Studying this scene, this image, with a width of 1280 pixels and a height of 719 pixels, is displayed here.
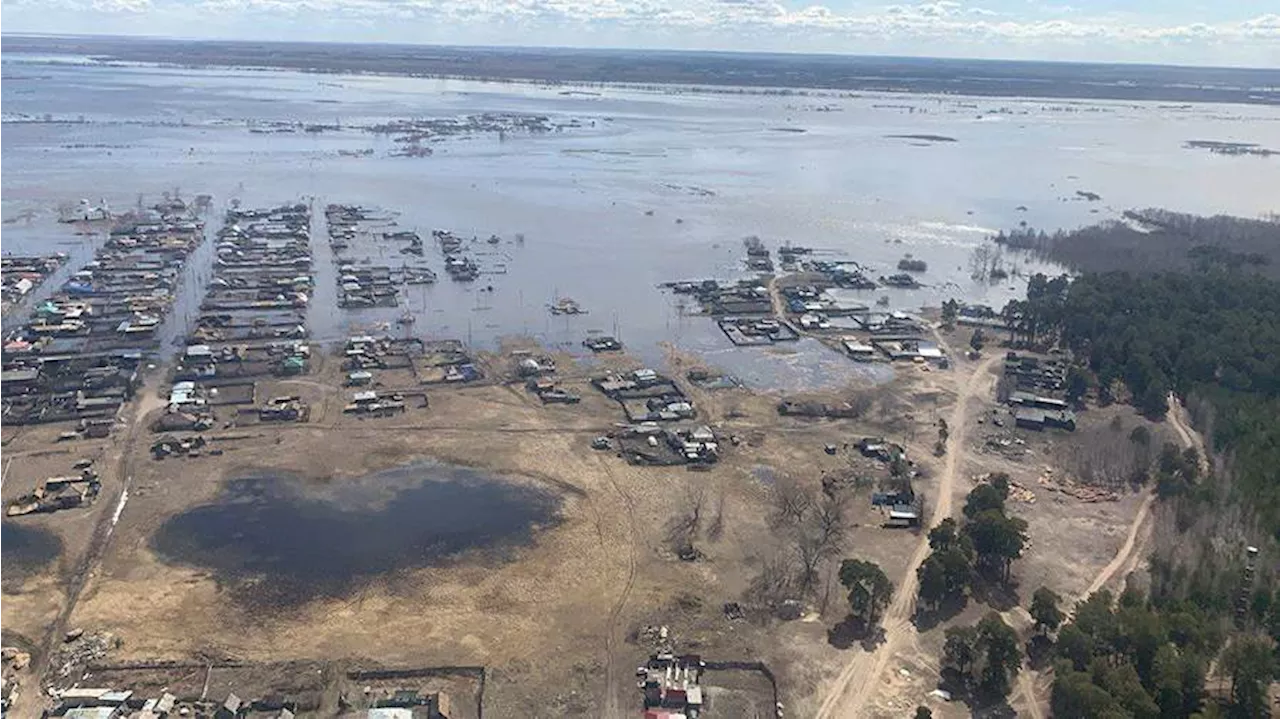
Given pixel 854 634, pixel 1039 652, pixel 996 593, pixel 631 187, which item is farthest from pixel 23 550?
pixel 631 187

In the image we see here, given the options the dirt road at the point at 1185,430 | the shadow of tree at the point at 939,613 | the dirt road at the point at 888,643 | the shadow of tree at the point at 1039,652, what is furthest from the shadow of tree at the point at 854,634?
the dirt road at the point at 1185,430

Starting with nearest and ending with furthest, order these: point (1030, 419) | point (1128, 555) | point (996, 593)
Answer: point (996, 593), point (1128, 555), point (1030, 419)

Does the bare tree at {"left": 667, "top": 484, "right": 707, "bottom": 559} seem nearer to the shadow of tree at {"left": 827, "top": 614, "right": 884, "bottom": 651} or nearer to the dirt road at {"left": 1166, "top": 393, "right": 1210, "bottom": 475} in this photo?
the shadow of tree at {"left": 827, "top": 614, "right": 884, "bottom": 651}

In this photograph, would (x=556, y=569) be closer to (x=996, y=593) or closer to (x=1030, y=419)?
(x=996, y=593)

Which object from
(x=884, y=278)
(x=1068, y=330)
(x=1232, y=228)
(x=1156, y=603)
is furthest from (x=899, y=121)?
(x=1156, y=603)

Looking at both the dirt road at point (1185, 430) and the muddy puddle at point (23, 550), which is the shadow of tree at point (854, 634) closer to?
the dirt road at point (1185, 430)

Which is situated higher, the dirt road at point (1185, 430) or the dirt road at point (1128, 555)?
the dirt road at point (1185, 430)
